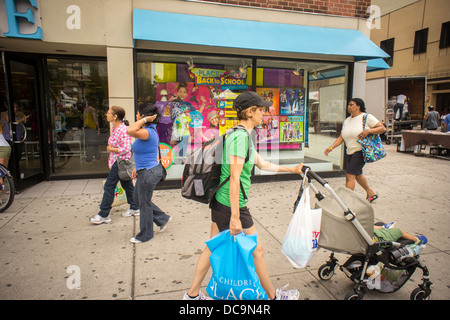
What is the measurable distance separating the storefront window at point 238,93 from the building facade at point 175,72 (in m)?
0.02

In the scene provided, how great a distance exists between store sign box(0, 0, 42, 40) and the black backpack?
15.7 feet

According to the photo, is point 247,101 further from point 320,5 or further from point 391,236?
point 320,5

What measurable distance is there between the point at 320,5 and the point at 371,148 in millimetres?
3990

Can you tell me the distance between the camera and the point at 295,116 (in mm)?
8008

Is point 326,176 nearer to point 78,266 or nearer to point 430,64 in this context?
point 78,266

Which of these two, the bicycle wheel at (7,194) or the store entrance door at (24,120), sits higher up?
the store entrance door at (24,120)

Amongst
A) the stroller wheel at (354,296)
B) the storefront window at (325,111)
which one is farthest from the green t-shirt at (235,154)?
the storefront window at (325,111)

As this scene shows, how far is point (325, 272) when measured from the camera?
10.1 ft

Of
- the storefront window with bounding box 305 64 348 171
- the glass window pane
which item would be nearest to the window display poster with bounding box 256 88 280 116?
the glass window pane

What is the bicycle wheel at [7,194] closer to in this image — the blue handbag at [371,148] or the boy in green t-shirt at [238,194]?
Result: the boy in green t-shirt at [238,194]

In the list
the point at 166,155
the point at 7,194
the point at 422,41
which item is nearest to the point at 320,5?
the point at 166,155

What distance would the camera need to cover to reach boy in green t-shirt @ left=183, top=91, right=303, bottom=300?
237cm

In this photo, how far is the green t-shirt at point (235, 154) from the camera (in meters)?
2.37

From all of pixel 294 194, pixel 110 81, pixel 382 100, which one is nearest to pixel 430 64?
pixel 382 100
